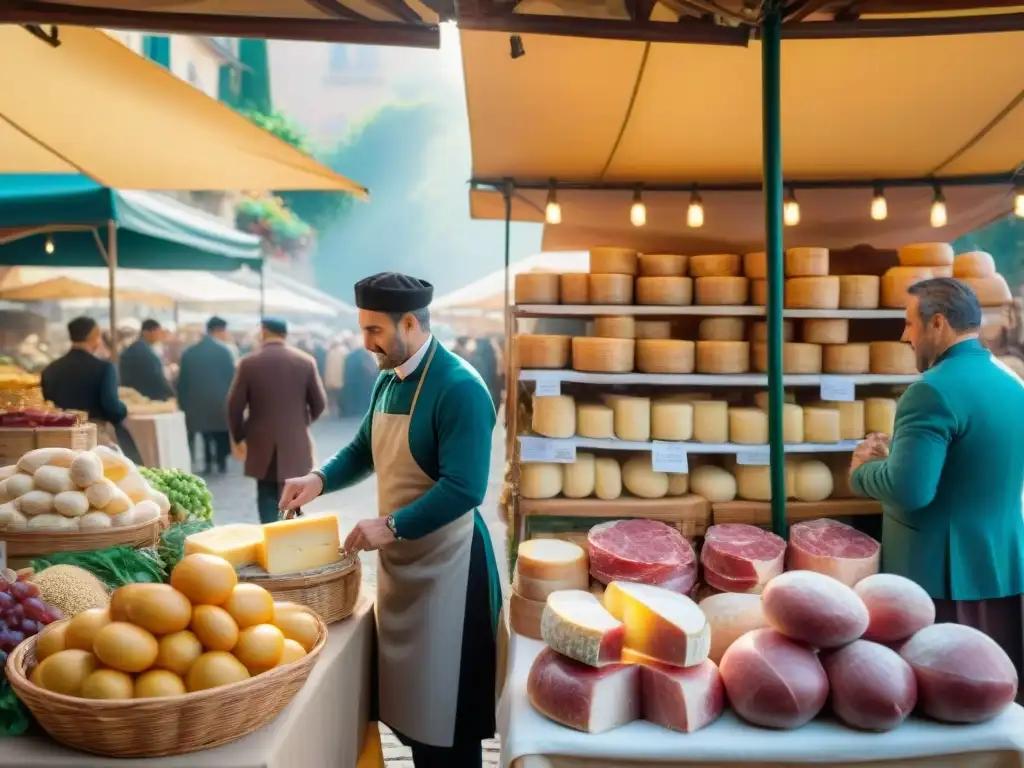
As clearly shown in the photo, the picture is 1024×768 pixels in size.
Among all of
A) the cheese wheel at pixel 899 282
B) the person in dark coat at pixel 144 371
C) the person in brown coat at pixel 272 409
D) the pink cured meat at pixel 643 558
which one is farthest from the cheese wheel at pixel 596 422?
the person in dark coat at pixel 144 371

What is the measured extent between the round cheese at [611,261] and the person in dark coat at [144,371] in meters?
6.27

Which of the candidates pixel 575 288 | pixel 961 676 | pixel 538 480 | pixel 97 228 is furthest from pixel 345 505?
pixel 961 676

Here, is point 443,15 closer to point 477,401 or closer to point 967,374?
point 477,401

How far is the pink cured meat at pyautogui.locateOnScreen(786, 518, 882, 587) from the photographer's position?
8.25 ft

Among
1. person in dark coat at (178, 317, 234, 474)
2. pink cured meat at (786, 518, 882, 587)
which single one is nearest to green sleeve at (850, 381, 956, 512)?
pink cured meat at (786, 518, 882, 587)

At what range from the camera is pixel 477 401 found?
92.5 inches

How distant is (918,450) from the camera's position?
2195 millimetres

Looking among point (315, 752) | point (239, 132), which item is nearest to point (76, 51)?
point (239, 132)

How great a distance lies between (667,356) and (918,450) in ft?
4.72

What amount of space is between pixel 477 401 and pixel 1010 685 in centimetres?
142

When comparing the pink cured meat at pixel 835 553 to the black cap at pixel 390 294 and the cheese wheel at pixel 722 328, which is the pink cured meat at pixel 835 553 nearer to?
the cheese wheel at pixel 722 328

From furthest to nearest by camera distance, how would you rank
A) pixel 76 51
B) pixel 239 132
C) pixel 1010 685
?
pixel 239 132 < pixel 76 51 < pixel 1010 685

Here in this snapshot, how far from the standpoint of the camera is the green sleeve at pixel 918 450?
2.19m

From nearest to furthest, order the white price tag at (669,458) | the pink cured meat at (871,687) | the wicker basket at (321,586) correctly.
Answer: the pink cured meat at (871,687)
the wicker basket at (321,586)
the white price tag at (669,458)
